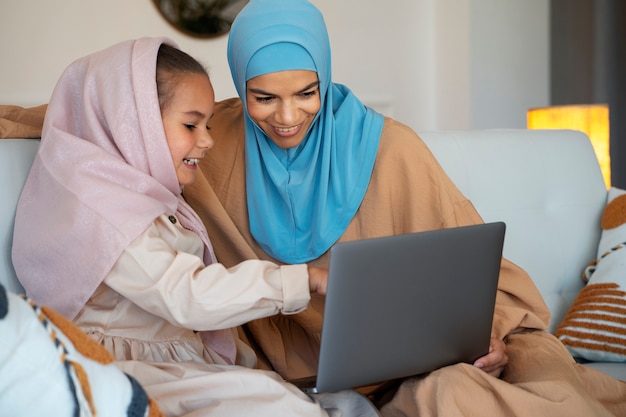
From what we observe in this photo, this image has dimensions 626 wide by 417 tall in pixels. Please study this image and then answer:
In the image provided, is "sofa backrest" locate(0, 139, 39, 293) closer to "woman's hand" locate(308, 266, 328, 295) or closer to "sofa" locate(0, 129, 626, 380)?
"woman's hand" locate(308, 266, 328, 295)

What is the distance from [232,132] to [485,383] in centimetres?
85

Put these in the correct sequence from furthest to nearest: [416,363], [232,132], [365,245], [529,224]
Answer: [529,224] → [232,132] → [416,363] → [365,245]

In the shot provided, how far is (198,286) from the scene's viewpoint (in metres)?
1.34

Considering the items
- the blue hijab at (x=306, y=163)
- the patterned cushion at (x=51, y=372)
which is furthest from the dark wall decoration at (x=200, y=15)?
the patterned cushion at (x=51, y=372)

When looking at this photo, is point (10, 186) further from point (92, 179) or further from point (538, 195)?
point (538, 195)

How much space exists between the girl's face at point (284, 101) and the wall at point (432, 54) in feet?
6.84

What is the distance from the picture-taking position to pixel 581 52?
4324 mm

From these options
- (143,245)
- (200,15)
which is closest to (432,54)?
(200,15)

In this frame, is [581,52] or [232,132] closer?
[232,132]

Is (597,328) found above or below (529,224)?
below

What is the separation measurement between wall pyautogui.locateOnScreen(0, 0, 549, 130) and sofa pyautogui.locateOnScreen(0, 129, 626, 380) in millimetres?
1867

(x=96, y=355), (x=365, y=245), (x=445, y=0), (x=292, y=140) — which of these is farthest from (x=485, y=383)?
(x=445, y=0)

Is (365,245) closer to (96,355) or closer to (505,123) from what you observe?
(96,355)

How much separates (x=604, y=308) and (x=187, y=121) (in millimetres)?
1150
